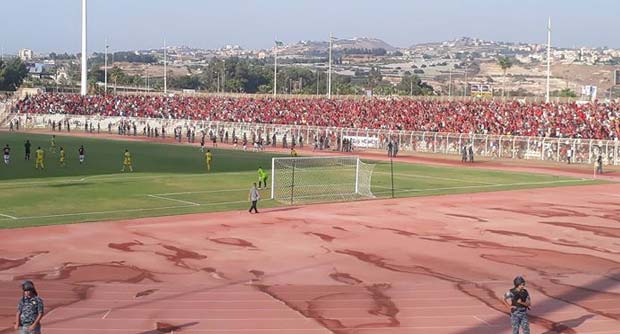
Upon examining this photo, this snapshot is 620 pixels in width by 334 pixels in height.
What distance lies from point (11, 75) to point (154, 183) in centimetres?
13146

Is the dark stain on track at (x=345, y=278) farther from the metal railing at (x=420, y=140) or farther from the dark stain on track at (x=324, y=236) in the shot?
the metal railing at (x=420, y=140)

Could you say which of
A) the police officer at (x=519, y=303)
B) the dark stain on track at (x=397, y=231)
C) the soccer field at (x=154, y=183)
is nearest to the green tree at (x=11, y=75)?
the soccer field at (x=154, y=183)

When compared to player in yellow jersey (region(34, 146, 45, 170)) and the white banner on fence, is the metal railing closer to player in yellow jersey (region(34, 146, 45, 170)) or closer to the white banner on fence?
the white banner on fence

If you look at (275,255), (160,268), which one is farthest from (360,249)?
(160,268)

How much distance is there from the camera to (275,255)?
25.5 metres

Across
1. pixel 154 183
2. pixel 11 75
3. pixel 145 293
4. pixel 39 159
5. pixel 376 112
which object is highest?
pixel 11 75

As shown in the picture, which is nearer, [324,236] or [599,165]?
[324,236]

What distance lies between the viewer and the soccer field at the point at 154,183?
112 feet

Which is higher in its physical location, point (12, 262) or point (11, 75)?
point (11, 75)

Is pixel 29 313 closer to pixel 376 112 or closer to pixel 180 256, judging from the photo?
pixel 180 256

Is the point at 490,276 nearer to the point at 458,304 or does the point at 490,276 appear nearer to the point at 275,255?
the point at 458,304

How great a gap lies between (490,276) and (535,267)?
7.16ft

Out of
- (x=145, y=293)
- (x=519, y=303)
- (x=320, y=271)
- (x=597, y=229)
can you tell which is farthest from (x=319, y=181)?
(x=519, y=303)

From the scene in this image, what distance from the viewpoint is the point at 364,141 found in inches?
3164
